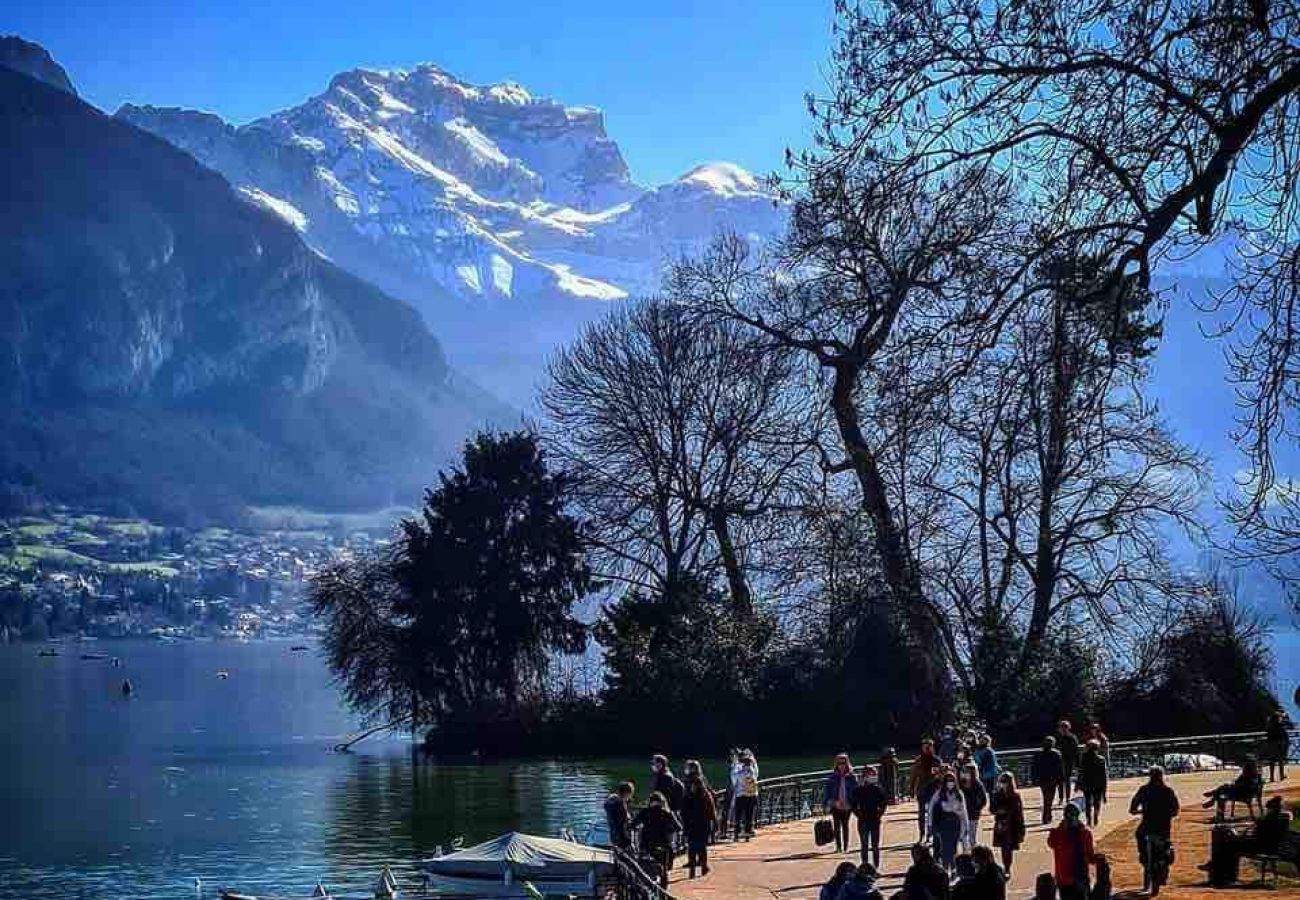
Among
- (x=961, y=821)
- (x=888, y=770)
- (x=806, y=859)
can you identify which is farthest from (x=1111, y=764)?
(x=961, y=821)

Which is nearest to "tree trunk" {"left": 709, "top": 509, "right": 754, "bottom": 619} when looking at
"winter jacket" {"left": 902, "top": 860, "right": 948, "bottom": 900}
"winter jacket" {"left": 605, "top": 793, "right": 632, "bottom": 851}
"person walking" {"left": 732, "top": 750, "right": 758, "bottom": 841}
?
"person walking" {"left": 732, "top": 750, "right": 758, "bottom": 841}

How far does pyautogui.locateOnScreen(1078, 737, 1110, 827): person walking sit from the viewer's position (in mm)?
27391

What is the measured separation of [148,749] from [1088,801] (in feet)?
165

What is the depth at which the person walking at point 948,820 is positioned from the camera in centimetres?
2148

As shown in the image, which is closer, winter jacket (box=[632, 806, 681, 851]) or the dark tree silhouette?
winter jacket (box=[632, 806, 681, 851])

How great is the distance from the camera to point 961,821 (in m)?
21.7

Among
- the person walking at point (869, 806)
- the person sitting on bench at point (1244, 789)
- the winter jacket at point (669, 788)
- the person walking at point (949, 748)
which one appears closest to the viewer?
the person walking at point (869, 806)

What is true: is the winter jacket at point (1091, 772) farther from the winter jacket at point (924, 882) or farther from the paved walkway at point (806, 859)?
the winter jacket at point (924, 882)

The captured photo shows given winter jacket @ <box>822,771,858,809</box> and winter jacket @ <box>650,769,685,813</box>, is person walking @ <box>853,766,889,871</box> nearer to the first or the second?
winter jacket @ <box>822,771,858,809</box>

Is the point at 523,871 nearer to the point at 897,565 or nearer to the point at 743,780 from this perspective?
the point at 743,780

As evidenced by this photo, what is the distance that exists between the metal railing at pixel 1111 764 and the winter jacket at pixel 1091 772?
20.3 ft

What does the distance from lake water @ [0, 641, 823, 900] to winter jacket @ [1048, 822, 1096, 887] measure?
15504 millimetres

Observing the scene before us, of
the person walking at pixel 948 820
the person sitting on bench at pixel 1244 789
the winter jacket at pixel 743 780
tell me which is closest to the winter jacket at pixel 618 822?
the winter jacket at pixel 743 780

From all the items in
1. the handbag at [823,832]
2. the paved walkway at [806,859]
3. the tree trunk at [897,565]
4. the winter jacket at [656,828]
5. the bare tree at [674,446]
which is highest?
the bare tree at [674,446]
